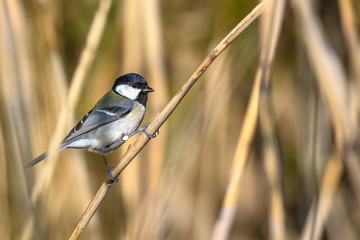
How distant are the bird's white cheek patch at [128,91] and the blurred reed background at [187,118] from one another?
0.06 metres

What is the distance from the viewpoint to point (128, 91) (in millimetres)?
1636

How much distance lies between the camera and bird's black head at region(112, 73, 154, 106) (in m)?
1.53

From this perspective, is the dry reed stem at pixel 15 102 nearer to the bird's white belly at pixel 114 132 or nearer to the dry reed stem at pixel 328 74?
the bird's white belly at pixel 114 132

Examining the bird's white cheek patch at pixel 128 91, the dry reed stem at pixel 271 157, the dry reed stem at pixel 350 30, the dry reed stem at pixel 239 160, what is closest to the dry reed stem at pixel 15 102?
the bird's white cheek patch at pixel 128 91

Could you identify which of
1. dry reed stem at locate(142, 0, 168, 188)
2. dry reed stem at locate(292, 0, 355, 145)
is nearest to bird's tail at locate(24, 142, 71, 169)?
dry reed stem at locate(142, 0, 168, 188)

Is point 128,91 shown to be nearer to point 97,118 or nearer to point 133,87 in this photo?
point 133,87

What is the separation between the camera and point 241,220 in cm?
217

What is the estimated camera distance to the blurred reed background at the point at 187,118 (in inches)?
48.9

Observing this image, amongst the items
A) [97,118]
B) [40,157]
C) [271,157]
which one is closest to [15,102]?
[40,157]

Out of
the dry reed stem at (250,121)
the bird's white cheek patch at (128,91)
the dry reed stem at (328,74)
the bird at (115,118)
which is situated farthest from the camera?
the bird's white cheek patch at (128,91)

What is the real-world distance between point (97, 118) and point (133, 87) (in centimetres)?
20

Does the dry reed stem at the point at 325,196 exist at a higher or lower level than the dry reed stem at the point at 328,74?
lower

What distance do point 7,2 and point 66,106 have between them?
13.9 inches

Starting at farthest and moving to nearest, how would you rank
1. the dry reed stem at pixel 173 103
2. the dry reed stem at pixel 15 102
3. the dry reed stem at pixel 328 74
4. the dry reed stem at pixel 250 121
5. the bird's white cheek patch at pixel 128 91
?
the bird's white cheek patch at pixel 128 91, the dry reed stem at pixel 328 74, the dry reed stem at pixel 250 121, the dry reed stem at pixel 15 102, the dry reed stem at pixel 173 103
